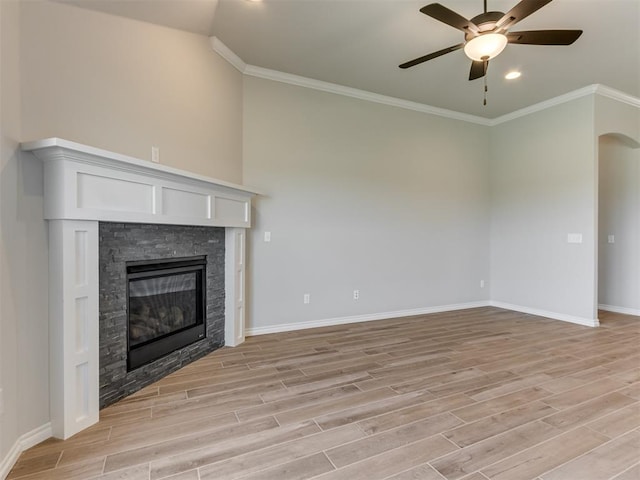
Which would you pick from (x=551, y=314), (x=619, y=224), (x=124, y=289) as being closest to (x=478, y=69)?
(x=124, y=289)

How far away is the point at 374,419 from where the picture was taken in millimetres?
1962

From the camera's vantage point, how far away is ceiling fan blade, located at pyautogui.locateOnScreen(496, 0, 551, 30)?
192 centimetres

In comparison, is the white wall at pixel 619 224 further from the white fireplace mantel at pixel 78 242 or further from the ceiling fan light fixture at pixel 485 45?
the white fireplace mantel at pixel 78 242

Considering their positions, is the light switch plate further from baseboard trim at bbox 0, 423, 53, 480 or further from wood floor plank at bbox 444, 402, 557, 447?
baseboard trim at bbox 0, 423, 53, 480

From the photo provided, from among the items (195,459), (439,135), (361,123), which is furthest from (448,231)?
→ (195,459)

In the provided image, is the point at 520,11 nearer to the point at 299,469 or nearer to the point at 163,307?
the point at 299,469

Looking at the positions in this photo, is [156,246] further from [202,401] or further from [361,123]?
[361,123]

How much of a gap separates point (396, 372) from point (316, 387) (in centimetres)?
71

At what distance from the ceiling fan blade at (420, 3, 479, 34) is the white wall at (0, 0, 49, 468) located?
7.49 ft

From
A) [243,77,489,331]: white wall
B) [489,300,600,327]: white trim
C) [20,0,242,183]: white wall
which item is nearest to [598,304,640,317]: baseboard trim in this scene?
[489,300,600,327]: white trim

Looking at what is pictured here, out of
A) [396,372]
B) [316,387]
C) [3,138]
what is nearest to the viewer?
[3,138]

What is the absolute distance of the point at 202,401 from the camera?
2.18 m

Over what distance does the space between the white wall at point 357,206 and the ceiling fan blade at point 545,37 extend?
7.01ft

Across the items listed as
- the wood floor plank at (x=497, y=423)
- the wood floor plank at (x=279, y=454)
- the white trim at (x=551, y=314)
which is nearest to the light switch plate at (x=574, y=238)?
the white trim at (x=551, y=314)
